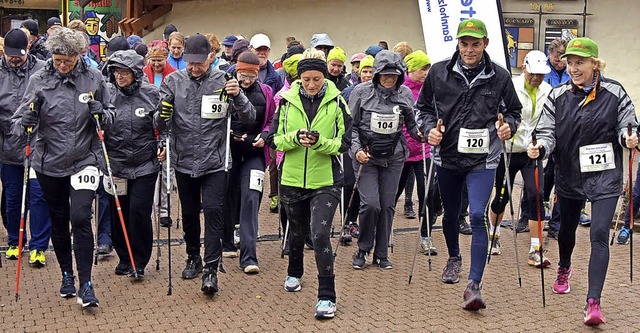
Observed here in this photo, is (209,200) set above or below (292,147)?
below

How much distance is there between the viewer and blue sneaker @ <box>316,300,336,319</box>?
661 cm

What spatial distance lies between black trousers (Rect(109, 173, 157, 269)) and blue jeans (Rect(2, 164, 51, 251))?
2.32 feet

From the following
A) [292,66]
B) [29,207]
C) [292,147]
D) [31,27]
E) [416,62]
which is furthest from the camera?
[31,27]

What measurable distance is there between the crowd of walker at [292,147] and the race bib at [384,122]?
0.6 inches

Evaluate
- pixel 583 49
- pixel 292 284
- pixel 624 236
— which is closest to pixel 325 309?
pixel 292 284

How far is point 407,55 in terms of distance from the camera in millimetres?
9906

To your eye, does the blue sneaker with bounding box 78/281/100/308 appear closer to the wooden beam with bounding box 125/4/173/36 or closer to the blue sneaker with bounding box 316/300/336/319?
the blue sneaker with bounding box 316/300/336/319

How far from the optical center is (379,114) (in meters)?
8.12

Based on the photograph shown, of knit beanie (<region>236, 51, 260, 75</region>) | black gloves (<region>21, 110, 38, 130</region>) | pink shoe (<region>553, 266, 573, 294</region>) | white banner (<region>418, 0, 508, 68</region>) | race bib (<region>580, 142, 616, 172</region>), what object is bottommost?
pink shoe (<region>553, 266, 573, 294</region>)

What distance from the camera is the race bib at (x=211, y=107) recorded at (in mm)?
7250

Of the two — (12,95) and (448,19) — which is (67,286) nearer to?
(12,95)

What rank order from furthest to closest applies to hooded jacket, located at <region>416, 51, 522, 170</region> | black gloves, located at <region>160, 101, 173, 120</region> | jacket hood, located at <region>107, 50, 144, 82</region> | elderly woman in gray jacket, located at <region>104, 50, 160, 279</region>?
1. elderly woman in gray jacket, located at <region>104, 50, 160, 279</region>
2. jacket hood, located at <region>107, 50, 144, 82</region>
3. black gloves, located at <region>160, 101, 173, 120</region>
4. hooded jacket, located at <region>416, 51, 522, 170</region>

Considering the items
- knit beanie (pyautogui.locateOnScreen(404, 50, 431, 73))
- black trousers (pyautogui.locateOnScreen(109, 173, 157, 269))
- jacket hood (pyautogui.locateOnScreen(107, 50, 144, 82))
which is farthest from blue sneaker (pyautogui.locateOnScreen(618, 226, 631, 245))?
jacket hood (pyautogui.locateOnScreen(107, 50, 144, 82))

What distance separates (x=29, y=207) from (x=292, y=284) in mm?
2705
